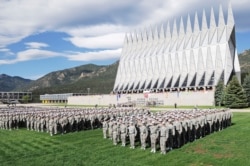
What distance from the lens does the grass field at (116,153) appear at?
14.2 metres

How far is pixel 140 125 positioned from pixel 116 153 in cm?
219

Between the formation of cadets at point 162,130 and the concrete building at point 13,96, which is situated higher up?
the concrete building at point 13,96

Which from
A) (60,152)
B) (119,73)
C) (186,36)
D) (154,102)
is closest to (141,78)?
(119,73)

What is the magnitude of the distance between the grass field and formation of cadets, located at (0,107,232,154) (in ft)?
1.79

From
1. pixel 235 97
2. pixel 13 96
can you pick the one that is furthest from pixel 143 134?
pixel 13 96

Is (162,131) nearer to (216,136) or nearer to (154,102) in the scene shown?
(216,136)

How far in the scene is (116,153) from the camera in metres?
16.1

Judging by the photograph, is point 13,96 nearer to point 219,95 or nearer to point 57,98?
point 57,98

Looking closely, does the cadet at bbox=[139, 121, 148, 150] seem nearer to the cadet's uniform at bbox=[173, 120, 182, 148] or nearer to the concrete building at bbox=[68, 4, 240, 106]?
the cadet's uniform at bbox=[173, 120, 182, 148]

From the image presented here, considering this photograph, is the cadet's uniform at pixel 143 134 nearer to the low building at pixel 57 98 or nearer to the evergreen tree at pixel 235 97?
the evergreen tree at pixel 235 97

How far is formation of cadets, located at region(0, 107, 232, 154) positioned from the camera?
54.2 feet

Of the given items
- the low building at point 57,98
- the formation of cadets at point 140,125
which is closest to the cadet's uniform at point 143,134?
the formation of cadets at point 140,125

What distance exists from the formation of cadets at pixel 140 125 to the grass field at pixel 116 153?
0.54 m

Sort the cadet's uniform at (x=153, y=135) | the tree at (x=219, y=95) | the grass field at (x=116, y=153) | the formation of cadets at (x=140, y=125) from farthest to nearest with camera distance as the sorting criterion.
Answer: the tree at (x=219, y=95)
the formation of cadets at (x=140, y=125)
the cadet's uniform at (x=153, y=135)
the grass field at (x=116, y=153)
